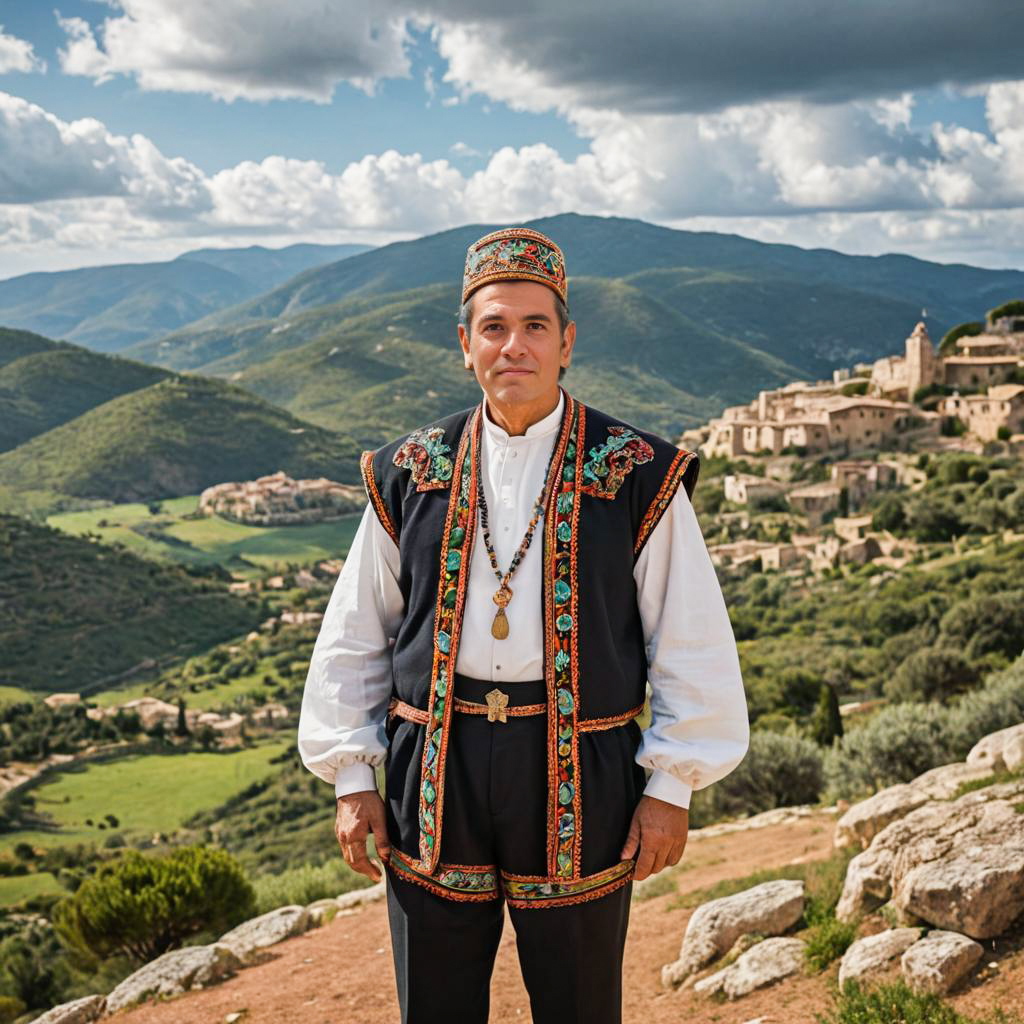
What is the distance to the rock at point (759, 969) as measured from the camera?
12.3 feet

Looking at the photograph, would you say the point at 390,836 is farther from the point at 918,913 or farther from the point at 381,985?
the point at 381,985

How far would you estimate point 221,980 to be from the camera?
499cm

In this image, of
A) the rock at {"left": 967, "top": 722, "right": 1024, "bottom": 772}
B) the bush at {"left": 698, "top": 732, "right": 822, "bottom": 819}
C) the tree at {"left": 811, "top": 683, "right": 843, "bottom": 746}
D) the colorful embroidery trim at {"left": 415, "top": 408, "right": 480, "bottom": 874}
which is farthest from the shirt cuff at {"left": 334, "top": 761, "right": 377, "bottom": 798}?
the tree at {"left": 811, "top": 683, "right": 843, "bottom": 746}

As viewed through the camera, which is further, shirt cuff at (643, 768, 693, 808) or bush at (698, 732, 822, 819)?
bush at (698, 732, 822, 819)

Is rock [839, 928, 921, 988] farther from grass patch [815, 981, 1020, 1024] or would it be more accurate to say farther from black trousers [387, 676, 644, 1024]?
black trousers [387, 676, 644, 1024]

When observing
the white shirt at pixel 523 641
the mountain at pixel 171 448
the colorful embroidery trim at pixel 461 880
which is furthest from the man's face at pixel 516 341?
the mountain at pixel 171 448

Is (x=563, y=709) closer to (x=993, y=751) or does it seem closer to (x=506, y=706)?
(x=506, y=706)

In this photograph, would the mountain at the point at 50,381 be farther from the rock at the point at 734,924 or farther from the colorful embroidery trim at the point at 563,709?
the colorful embroidery trim at the point at 563,709

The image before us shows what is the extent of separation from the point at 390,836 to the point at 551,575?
665 millimetres

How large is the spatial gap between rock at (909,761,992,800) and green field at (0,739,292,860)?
80.3 ft

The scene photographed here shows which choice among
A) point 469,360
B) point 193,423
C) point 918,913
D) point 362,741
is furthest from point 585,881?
point 193,423

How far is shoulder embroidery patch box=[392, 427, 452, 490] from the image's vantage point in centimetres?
223

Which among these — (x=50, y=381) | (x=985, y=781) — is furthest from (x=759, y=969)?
(x=50, y=381)

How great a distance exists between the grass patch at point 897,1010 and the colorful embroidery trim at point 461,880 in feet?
5.49
